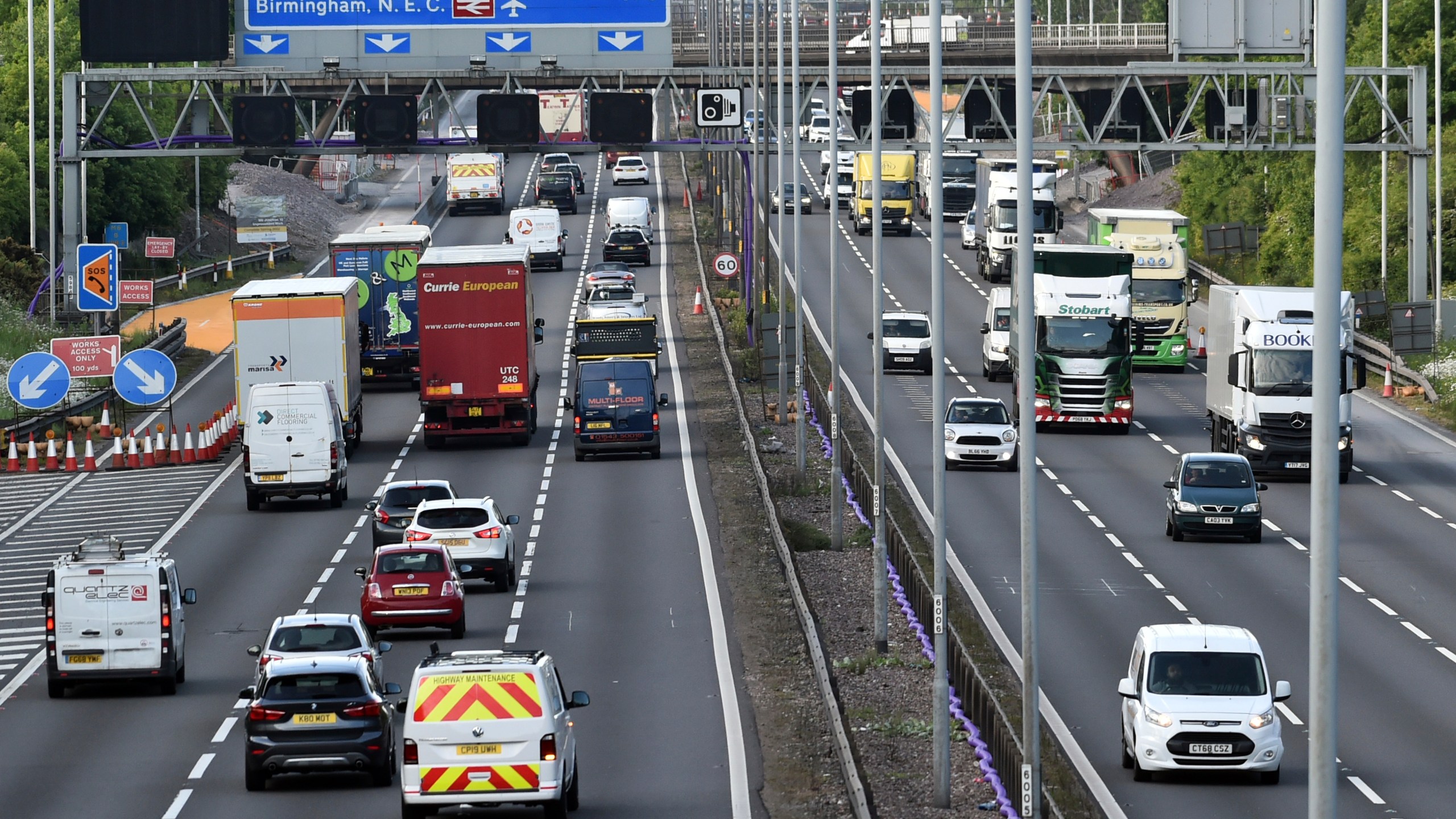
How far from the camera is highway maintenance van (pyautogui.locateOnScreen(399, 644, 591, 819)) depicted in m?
19.5

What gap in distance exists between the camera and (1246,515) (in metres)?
39.2

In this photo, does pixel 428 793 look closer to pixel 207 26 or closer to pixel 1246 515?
pixel 1246 515

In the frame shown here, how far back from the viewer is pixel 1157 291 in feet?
204

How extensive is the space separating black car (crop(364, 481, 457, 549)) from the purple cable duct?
6778 millimetres

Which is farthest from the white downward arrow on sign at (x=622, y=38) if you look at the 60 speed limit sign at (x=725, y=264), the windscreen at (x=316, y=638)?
the windscreen at (x=316, y=638)

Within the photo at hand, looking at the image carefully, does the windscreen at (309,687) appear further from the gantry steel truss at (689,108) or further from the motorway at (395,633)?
the gantry steel truss at (689,108)

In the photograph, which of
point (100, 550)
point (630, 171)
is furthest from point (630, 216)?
point (100, 550)

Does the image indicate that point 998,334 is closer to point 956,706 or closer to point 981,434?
point 981,434

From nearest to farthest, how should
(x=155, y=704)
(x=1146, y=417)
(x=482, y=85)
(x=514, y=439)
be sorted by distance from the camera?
(x=155, y=704)
(x=514, y=439)
(x=1146, y=417)
(x=482, y=85)

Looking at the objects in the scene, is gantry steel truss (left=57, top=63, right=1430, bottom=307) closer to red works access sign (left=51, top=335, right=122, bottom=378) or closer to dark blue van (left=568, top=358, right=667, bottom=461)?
dark blue van (left=568, top=358, right=667, bottom=461)

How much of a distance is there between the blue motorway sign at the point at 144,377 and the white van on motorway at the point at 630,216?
44.0 metres

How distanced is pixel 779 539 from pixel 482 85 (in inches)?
1053

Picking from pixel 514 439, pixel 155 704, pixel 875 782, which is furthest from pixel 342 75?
pixel 875 782

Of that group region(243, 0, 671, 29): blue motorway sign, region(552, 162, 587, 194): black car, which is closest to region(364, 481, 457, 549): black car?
region(243, 0, 671, 29): blue motorway sign
